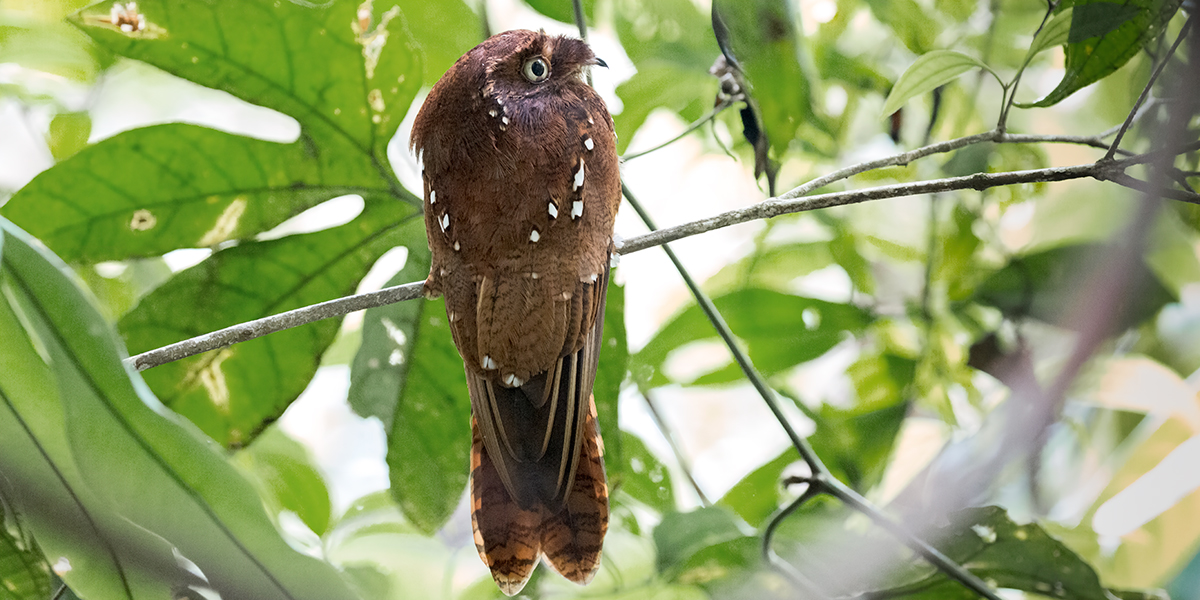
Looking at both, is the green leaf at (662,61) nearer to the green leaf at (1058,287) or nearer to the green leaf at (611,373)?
the green leaf at (611,373)

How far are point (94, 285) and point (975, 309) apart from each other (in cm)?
94

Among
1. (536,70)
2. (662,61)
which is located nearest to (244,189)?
(536,70)

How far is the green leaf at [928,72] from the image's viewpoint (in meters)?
0.54

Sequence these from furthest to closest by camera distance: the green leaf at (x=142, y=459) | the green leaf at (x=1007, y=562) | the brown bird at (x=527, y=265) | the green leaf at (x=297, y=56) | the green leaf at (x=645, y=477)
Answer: the green leaf at (x=645, y=477)
the green leaf at (x=1007, y=562)
the green leaf at (x=297, y=56)
the brown bird at (x=527, y=265)
the green leaf at (x=142, y=459)

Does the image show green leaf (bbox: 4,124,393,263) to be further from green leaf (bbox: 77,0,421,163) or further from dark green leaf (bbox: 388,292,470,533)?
dark green leaf (bbox: 388,292,470,533)

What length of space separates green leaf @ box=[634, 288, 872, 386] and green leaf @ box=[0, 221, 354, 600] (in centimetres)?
49

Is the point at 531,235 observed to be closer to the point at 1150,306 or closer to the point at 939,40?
the point at 939,40

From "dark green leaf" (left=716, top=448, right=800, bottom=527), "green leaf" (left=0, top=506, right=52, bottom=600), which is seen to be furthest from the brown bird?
"dark green leaf" (left=716, top=448, right=800, bottom=527)

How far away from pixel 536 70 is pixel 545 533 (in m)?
0.28

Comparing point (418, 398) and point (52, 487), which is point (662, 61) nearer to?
point (418, 398)

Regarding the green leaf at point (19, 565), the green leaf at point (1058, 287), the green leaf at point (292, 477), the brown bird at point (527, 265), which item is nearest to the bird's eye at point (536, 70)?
the brown bird at point (527, 265)

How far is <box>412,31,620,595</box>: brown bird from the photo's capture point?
41 centimetres

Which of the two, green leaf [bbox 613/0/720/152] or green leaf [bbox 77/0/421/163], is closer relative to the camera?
green leaf [bbox 77/0/421/163]

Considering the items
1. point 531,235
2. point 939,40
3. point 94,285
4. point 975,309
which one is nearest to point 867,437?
point 975,309
